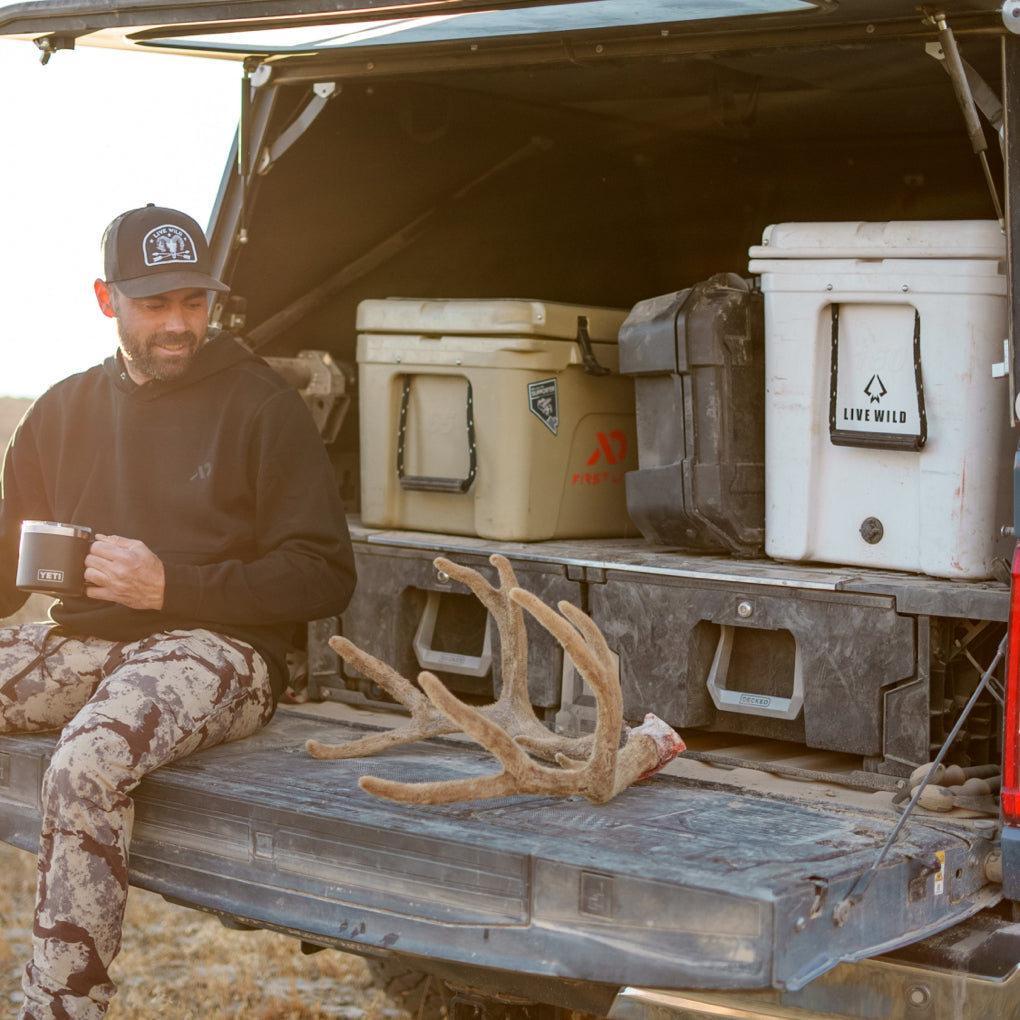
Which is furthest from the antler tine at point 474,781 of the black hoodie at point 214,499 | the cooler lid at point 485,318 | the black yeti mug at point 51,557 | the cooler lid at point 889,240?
the cooler lid at point 485,318

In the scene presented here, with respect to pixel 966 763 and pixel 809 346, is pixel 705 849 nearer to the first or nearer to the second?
pixel 966 763

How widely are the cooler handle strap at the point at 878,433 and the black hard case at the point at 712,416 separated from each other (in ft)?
0.81

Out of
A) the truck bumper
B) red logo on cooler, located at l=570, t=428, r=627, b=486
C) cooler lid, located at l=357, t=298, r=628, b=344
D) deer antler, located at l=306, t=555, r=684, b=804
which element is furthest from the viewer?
red logo on cooler, located at l=570, t=428, r=627, b=486

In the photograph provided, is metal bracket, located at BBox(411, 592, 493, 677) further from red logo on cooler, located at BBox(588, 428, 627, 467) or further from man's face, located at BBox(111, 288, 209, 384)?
man's face, located at BBox(111, 288, 209, 384)

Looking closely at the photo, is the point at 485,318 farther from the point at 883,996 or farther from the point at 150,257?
the point at 883,996

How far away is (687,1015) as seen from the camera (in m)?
2.43

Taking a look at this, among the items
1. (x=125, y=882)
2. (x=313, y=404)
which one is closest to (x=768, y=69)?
(x=313, y=404)

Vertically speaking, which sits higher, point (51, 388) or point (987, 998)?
point (51, 388)

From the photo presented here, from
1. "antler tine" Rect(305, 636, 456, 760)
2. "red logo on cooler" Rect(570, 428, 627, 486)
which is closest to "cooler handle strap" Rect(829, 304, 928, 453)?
"red logo on cooler" Rect(570, 428, 627, 486)

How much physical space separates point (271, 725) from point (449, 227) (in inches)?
66.2

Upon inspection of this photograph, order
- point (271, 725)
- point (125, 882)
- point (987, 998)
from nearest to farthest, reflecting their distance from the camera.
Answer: point (987, 998), point (125, 882), point (271, 725)

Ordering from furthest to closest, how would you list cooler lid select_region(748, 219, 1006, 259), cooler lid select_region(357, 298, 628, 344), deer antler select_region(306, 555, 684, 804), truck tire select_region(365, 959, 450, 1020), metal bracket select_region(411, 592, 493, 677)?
1. truck tire select_region(365, 959, 450, 1020)
2. cooler lid select_region(357, 298, 628, 344)
3. metal bracket select_region(411, 592, 493, 677)
4. cooler lid select_region(748, 219, 1006, 259)
5. deer antler select_region(306, 555, 684, 804)

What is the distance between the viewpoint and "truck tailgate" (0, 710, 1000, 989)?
88.0 inches

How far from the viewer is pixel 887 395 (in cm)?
321
